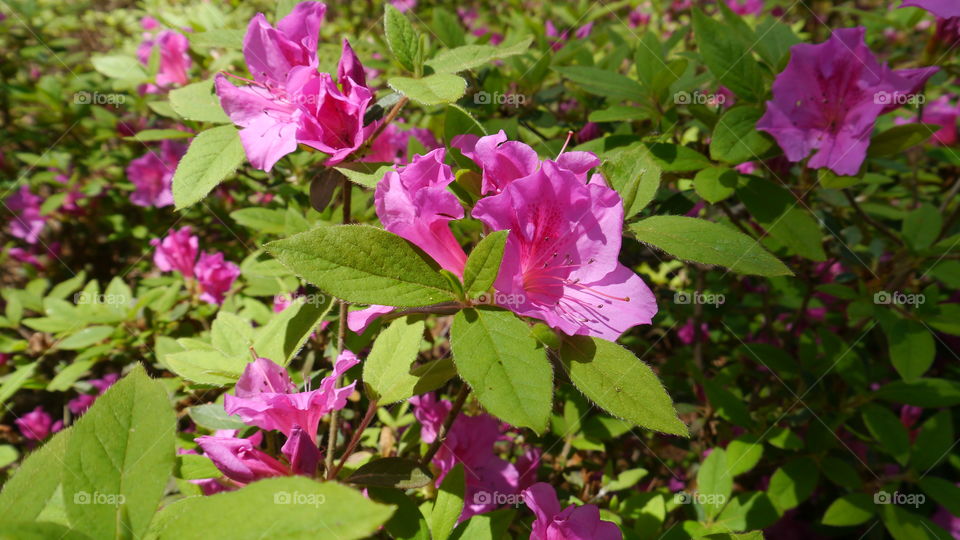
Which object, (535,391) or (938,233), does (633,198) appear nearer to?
(535,391)

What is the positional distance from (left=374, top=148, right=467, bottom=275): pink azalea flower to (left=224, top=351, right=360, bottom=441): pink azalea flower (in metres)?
0.22

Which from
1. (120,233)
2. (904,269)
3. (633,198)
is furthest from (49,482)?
(120,233)

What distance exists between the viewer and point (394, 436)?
1.54 meters

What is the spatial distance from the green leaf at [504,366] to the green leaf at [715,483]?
906mm

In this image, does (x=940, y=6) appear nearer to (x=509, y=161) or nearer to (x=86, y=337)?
(x=509, y=161)

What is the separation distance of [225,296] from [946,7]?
6.85 feet

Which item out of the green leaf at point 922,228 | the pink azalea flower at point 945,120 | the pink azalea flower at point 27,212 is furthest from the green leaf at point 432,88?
the pink azalea flower at point 27,212

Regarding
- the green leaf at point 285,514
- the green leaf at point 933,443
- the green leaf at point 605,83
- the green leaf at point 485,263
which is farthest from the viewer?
the green leaf at point 933,443

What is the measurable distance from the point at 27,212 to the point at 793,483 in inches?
142

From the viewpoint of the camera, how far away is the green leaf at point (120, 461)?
0.64m

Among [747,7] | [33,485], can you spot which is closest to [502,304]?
[33,485]

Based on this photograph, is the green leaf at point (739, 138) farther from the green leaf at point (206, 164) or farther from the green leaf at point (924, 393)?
the green leaf at point (206, 164)

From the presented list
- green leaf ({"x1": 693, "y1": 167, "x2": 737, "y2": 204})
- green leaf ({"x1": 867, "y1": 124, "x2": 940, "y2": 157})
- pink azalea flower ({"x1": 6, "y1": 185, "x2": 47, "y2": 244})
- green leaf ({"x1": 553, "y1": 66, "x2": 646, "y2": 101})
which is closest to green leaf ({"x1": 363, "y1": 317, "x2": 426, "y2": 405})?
green leaf ({"x1": 693, "y1": 167, "x2": 737, "y2": 204})

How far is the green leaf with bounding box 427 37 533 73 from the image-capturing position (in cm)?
107
